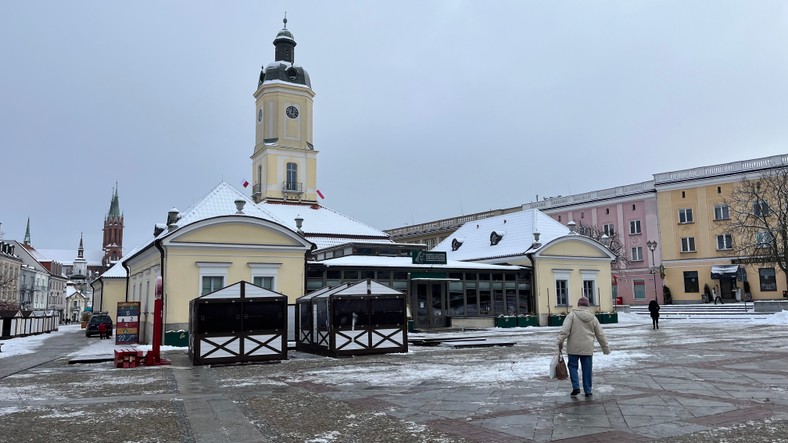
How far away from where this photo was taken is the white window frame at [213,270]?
86.7ft

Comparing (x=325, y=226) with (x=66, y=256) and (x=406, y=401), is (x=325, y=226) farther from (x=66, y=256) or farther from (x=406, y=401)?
(x=66, y=256)

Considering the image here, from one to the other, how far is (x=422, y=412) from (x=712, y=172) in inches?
2184

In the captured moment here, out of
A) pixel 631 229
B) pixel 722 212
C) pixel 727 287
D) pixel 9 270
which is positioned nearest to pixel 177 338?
pixel 727 287

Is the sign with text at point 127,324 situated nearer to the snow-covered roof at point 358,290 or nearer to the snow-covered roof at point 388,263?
the snow-covered roof at point 388,263

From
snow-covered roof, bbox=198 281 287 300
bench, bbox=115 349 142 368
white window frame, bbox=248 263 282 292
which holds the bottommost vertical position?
bench, bbox=115 349 142 368

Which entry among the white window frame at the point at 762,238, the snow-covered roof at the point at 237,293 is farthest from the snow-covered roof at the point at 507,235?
the snow-covered roof at the point at 237,293

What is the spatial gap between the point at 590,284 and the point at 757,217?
48.9ft

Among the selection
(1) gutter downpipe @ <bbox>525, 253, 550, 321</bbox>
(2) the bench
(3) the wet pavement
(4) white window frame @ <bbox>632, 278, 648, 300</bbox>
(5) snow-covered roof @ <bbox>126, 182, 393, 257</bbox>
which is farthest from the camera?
(4) white window frame @ <bbox>632, 278, 648, 300</bbox>

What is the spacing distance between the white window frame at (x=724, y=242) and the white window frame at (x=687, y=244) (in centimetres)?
228

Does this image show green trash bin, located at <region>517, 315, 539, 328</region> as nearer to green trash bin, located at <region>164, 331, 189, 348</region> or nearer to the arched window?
green trash bin, located at <region>164, 331, 189, 348</region>

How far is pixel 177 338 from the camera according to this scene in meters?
25.1

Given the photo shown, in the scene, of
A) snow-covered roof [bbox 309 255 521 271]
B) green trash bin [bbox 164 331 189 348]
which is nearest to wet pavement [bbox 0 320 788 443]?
green trash bin [bbox 164 331 189 348]

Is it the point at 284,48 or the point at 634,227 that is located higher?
the point at 284,48

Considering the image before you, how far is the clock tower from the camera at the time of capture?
54.2 meters
